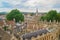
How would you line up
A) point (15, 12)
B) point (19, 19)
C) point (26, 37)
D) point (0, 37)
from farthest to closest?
point (15, 12), point (19, 19), point (26, 37), point (0, 37)

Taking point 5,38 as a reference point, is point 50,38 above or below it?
below

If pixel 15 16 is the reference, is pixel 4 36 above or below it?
above

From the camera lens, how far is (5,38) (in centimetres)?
2998

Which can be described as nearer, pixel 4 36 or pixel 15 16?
pixel 4 36

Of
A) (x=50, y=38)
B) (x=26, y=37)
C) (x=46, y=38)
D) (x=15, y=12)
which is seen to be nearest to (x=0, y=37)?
(x=26, y=37)

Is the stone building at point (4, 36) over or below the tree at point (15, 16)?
over

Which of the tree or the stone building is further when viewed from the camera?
the tree

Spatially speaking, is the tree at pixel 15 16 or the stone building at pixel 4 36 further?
the tree at pixel 15 16

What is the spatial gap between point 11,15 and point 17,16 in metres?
3.33

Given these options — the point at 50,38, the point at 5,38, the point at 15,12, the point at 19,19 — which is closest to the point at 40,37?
the point at 50,38

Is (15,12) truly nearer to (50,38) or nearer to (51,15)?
(51,15)

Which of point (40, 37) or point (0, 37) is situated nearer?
point (0, 37)

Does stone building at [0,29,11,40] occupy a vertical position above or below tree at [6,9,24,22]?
above

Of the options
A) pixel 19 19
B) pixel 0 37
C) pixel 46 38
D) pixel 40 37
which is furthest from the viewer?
pixel 19 19
